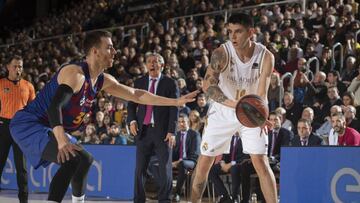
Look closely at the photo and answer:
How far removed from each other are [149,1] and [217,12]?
716 cm

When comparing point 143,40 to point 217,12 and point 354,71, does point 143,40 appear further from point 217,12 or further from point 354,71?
point 354,71

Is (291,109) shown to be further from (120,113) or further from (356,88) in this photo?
(120,113)

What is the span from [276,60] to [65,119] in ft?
27.0

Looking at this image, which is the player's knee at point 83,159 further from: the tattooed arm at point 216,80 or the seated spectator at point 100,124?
the seated spectator at point 100,124

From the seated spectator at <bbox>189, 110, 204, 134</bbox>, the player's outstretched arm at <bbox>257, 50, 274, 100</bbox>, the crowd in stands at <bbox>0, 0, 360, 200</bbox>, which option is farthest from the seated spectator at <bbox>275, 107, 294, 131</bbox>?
the player's outstretched arm at <bbox>257, 50, 274, 100</bbox>

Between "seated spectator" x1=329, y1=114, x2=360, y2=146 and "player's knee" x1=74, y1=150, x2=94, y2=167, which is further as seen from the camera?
"seated spectator" x1=329, y1=114, x2=360, y2=146

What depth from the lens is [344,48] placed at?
13.4 meters

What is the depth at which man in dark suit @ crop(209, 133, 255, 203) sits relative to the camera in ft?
32.2

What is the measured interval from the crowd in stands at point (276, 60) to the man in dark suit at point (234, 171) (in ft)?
2.31

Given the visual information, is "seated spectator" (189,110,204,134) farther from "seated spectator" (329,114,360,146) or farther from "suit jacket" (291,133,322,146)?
"seated spectator" (329,114,360,146)

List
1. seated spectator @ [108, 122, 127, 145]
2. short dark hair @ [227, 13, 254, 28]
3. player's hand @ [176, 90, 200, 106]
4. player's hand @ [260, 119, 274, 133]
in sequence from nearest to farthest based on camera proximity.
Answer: player's hand @ [176, 90, 200, 106]
player's hand @ [260, 119, 274, 133]
short dark hair @ [227, 13, 254, 28]
seated spectator @ [108, 122, 127, 145]

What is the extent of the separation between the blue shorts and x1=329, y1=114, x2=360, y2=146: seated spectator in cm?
493

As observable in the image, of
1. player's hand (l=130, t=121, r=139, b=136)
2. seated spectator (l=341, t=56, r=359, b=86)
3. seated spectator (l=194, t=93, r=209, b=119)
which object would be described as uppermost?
seated spectator (l=341, t=56, r=359, b=86)

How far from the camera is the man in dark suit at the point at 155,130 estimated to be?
9.13 meters
